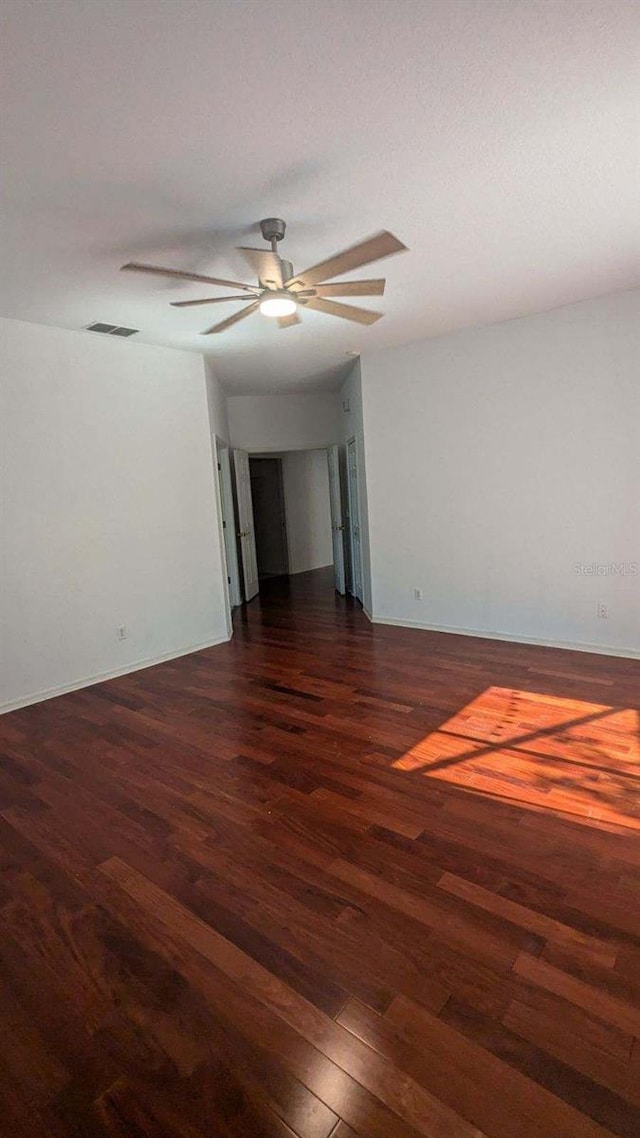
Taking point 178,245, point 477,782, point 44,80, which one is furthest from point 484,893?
point 178,245

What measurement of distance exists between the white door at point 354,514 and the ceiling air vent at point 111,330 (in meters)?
2.62

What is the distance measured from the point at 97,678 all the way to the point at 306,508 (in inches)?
224

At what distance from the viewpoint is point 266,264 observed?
90.1 inches

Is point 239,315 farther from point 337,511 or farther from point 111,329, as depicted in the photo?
point 337,511

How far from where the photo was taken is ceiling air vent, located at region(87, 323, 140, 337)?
3.89 metres

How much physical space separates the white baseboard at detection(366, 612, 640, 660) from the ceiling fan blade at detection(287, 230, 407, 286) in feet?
11.3

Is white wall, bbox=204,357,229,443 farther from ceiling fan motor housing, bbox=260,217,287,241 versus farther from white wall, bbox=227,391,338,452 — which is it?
ceiling fan motor housing, bbox=260,217,287,241

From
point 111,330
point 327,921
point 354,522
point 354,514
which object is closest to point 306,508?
point 354,522

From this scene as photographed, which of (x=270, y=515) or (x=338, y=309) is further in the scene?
(x=270, y=515)

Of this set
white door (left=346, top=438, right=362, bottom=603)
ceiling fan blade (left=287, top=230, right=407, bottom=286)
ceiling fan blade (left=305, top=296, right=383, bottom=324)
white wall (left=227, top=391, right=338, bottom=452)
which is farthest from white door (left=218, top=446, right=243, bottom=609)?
ceiling fan blade (left=287, top=230, right=407, bottom=286)

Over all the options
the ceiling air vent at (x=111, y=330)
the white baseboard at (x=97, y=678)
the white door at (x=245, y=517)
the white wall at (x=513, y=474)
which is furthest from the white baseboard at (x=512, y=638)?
the ceiling air vent at (x=111, y=330)

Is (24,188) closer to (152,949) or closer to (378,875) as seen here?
(152,949)

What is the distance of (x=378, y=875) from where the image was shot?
1980 mm

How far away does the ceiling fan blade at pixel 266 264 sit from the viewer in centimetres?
220
